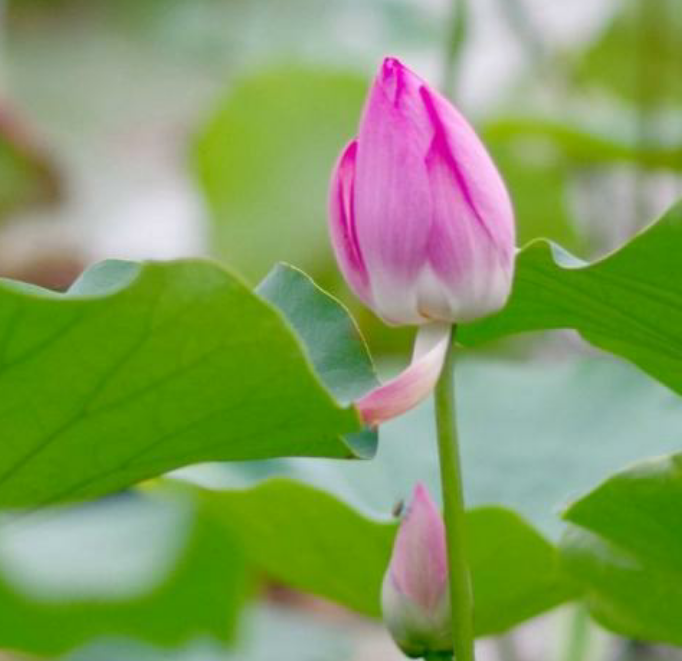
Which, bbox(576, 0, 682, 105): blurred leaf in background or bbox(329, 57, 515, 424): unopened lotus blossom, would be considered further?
bbox(576, 0, 682, 105): blurred leaf in background

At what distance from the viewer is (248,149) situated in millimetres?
2316

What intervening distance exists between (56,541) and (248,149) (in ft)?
1.82

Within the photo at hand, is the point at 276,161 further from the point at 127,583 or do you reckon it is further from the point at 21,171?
the point at 127,583

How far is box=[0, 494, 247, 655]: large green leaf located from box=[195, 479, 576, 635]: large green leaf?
0.42 meters

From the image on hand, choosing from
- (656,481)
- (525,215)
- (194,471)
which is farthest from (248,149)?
(656,481)

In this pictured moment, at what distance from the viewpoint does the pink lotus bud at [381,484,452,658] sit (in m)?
0.67

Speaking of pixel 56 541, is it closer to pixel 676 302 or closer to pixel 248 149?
pixel 248 149

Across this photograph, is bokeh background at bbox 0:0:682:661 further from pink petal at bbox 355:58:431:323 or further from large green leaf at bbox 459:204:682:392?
pink petal at bbox 355:58:431:323

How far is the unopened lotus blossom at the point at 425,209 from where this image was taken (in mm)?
609

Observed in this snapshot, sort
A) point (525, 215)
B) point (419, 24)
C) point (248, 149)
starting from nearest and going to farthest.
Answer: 1. point (525, 215)
2. point (248, 149)
3. point (419, 24)

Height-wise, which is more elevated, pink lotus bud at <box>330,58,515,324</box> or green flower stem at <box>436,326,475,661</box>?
pink lotus bud at <box>330,58,515,324</box>

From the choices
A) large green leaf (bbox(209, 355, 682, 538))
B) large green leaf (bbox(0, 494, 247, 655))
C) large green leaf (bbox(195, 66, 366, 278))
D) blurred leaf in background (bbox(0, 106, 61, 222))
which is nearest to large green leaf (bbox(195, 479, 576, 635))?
large green leaf (bbox(209, 355, 682, 538))

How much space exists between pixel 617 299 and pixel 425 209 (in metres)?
0.10

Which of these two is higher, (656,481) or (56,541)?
(656,481)
